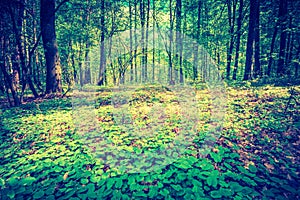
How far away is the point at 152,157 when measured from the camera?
2973 mm

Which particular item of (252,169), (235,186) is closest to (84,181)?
(235,186)

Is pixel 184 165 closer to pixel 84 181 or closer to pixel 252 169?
pixel 252 169

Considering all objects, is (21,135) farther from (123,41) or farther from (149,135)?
(123,41)

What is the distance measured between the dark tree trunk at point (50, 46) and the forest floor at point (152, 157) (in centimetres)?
319

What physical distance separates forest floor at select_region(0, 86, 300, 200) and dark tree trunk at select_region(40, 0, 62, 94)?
10.5 ft

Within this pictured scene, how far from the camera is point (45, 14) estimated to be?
7.53 meters

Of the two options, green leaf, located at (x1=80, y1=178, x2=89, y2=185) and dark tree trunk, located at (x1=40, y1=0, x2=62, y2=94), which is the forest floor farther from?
dark tree trunk, located at (x1=40, y1=0, x2=62, y2=94)

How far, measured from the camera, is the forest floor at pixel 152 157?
2191 mm

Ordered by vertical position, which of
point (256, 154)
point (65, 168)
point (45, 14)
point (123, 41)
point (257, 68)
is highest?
point (123, 41)

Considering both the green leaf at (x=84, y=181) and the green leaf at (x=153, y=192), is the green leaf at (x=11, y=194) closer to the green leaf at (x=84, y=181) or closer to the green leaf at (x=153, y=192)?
the green leaf at (x=84, y=181)

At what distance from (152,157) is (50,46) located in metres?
7.59

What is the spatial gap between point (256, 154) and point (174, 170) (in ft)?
5.02

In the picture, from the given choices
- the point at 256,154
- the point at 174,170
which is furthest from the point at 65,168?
the point at 256,154

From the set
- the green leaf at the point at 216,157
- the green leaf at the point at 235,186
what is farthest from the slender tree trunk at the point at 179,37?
the green leaf at the point at 235,186
